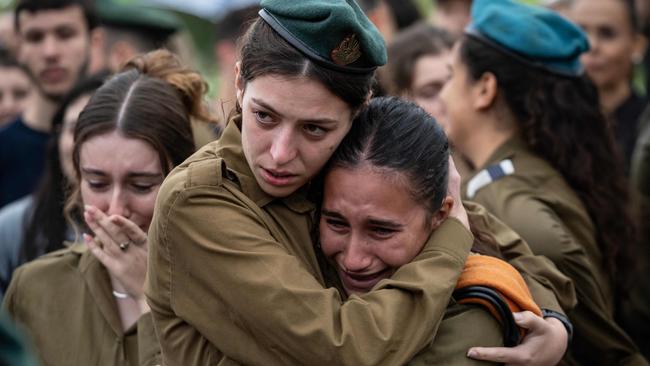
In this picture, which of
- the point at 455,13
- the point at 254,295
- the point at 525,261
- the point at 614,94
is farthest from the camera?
the point at 455,13

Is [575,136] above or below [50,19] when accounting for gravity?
above

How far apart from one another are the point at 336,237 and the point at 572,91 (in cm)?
204

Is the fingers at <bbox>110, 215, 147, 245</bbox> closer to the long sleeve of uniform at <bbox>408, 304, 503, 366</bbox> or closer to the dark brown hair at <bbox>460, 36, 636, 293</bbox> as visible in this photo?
the long sleeve of uniform at <bbox>408, 304, 503, 366</bbox>

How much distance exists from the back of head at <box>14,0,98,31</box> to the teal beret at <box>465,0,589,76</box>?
3.30 m

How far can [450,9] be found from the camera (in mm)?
8352

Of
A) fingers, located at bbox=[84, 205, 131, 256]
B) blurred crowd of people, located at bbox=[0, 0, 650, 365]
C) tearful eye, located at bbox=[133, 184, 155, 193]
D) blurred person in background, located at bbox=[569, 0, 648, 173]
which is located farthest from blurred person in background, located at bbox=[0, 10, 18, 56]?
fingers, located at bbox=[84, 205, 131, 256]

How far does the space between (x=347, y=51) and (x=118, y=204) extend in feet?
3.87

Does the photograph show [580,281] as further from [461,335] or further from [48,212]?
[48,212]

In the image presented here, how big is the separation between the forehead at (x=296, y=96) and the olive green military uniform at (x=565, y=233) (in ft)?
4.96

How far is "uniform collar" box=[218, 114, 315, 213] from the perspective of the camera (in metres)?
3.15

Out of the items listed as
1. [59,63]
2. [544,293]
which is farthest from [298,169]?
[59,63]

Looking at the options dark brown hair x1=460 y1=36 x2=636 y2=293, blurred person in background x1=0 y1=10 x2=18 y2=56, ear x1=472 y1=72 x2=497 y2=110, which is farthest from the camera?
blurred person in background x1=0 y1=10 x2=18 y2=56

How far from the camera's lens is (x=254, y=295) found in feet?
9.69

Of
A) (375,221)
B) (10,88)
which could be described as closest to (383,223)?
(375,221)
